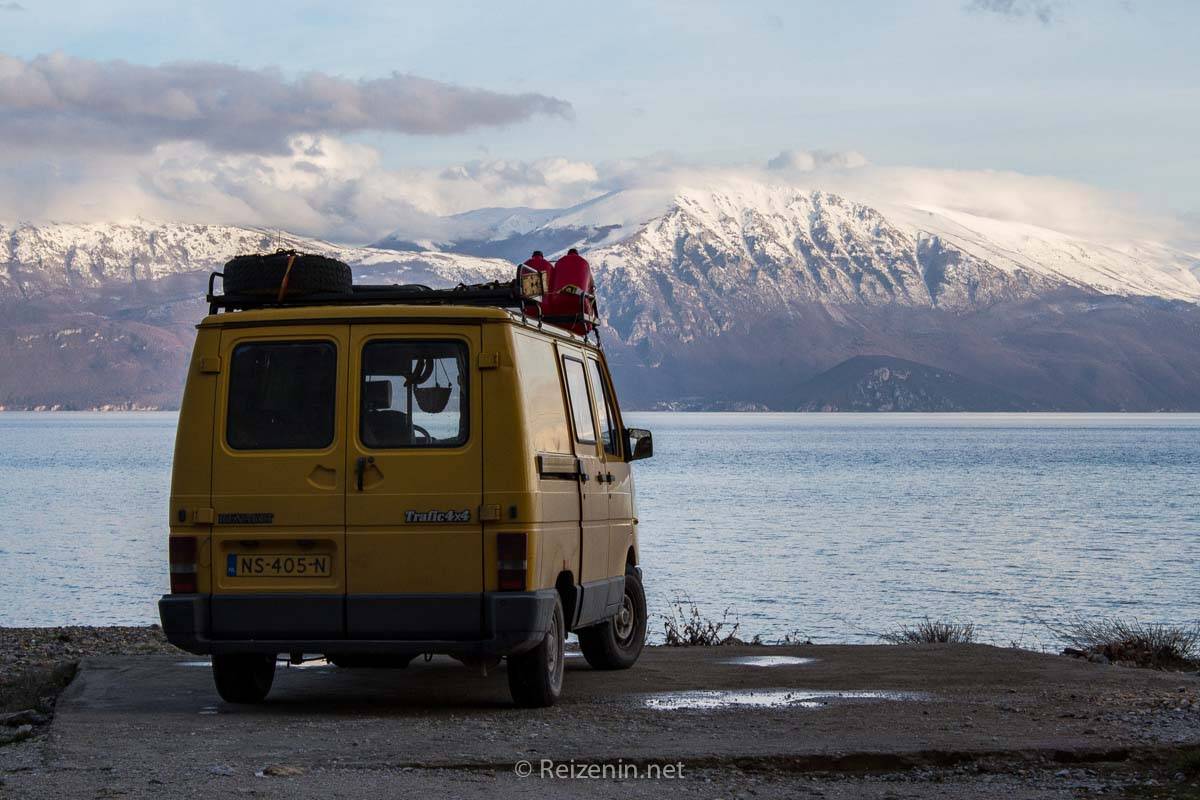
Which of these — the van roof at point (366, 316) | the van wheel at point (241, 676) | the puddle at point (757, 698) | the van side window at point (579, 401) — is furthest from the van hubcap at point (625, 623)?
the van roof at point (366, 316)

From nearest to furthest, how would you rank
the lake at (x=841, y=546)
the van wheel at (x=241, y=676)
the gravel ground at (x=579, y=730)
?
1. the gravel ground at (x=579, y=730)
2. the van wheel at (x=241, y=676)
3. the lake at (x=841, y=546)

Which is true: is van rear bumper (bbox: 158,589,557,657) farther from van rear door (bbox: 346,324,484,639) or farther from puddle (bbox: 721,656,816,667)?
puddle (bbox: 721,656,816,667)

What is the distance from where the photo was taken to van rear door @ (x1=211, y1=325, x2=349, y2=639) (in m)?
10.3

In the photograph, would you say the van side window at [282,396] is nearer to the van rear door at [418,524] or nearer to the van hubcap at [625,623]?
the van rear door at [418,524]

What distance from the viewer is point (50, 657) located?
1700 cm

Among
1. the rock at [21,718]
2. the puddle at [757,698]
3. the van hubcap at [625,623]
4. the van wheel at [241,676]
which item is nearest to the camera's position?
the rock at [21,718]

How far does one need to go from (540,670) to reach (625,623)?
2.90 metres

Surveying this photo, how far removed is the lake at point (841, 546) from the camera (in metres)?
33.2

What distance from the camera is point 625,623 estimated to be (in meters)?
13.6

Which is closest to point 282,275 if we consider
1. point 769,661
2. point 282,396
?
point 282,396

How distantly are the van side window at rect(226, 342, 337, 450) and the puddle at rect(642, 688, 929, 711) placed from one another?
2850mm

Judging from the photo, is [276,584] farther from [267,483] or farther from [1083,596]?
[1083,596]

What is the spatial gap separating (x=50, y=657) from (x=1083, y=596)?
25.2 metres

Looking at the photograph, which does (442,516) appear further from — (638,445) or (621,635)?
(621,635)
